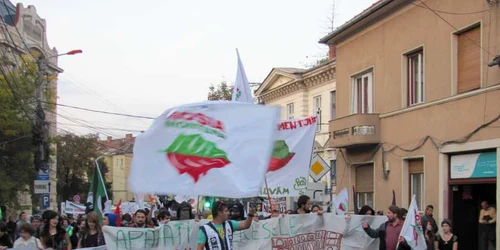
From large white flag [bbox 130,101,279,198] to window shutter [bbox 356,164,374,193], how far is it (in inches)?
528

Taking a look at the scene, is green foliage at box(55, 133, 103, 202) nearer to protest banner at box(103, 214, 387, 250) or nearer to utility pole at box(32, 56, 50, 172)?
utility pole at box(32, 56, 50, 172)

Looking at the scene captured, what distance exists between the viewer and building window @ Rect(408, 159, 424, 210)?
18625 millimetres

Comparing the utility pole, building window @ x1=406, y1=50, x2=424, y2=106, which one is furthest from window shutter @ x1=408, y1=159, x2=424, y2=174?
the utility pole

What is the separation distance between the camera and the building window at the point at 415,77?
18.8 m

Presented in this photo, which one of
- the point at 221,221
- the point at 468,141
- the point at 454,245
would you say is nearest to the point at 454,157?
the point at 468,141

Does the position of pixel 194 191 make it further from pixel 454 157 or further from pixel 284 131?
pixel 454 157

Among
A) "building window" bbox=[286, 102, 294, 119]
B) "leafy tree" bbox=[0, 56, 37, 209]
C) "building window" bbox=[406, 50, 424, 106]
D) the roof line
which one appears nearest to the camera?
"building window" bbox=[406, 50, 424, 106]

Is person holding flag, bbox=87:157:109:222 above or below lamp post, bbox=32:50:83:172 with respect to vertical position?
below

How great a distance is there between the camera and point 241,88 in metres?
10.3

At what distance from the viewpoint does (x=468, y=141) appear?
16.3 metres

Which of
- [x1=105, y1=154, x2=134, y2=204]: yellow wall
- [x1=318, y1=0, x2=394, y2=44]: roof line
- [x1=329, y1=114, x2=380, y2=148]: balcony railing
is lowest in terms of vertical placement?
[x1=105, y1=154, x2=134, y2=204]: yellow wall

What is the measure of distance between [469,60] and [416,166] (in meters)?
3.58

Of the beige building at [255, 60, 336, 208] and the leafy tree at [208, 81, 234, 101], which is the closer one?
the beige building at [255, 60, 336, 208]

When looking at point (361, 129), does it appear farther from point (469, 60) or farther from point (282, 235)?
point (282, 235)
